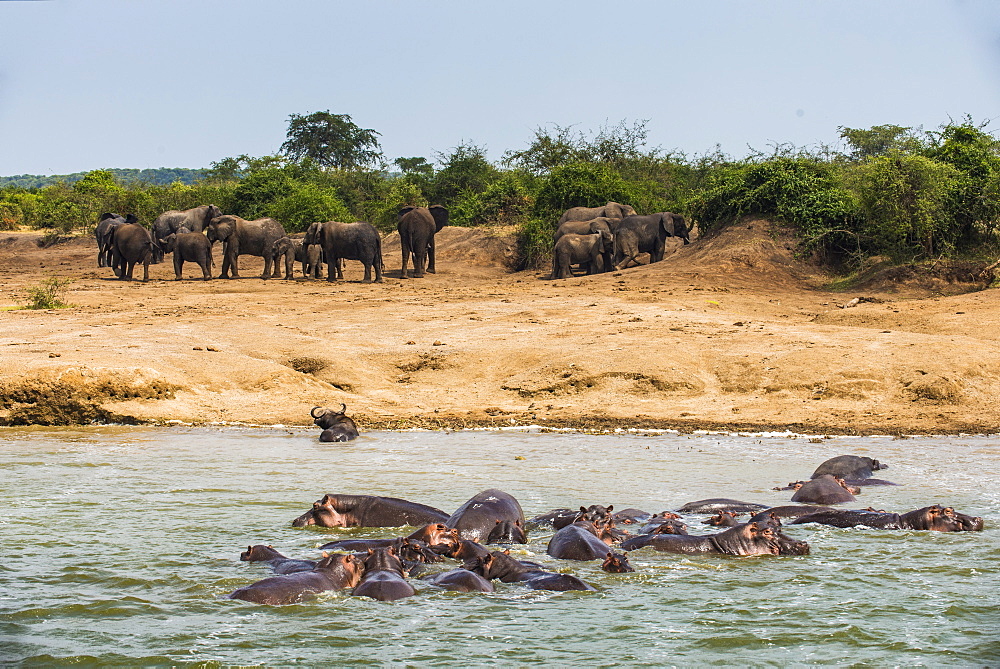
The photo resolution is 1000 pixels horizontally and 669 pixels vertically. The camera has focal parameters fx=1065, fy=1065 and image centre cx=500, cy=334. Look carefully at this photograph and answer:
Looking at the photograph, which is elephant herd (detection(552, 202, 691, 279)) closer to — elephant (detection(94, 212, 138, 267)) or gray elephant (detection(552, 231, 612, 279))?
gray elephant (detection(552, 231, 612, 279))

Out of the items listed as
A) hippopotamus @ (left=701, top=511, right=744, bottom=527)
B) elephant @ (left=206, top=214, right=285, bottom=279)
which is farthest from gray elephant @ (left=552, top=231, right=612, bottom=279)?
hippopotamus @ (left=701, top=511, right=744, bottom=527)

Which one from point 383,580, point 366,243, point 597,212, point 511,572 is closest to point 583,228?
point 597,212

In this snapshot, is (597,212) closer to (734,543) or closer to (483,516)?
(483,516)

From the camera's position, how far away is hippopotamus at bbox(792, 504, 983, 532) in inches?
276

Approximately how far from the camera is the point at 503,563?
6.02 m

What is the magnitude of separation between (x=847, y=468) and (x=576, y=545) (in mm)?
3356

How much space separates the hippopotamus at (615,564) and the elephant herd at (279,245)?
18.0m

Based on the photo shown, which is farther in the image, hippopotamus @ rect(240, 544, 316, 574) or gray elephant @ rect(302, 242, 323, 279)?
gray elephant @ rect(302, 242, 323, 279)

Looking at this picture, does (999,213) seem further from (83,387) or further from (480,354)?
(83,387)

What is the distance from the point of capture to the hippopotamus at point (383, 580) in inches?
223

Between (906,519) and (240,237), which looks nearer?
(906,519)

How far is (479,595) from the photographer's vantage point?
575 cm

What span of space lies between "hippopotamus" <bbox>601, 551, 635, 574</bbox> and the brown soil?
211 inches

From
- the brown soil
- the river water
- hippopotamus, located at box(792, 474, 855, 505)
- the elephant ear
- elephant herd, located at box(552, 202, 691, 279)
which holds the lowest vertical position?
the river water
